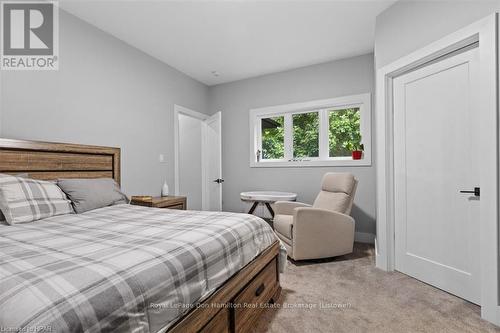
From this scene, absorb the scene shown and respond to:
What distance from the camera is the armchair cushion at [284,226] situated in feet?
8.87

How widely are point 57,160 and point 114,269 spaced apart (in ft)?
6.98

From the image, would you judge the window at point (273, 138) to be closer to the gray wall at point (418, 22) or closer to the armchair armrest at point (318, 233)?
the armchair armrest at point (318, 233)

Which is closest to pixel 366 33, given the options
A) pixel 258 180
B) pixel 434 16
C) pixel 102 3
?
pixel 434 16

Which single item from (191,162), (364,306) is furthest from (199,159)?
(364,306)

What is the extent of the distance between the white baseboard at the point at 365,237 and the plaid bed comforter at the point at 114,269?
97.3 inches

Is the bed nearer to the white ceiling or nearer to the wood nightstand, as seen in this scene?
the wood nightstand

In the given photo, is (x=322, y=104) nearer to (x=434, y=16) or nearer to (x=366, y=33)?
(x=366, y=33)

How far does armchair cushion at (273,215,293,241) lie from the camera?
8.87ft

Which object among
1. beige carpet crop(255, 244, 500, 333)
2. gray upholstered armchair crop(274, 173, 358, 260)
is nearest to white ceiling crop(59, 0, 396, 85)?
gray upholstered armchair crop(274, 173, 358, 260)

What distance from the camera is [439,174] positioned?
214 centimetres

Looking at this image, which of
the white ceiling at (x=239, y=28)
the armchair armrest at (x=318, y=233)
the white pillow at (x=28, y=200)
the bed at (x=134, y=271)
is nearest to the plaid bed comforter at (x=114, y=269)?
the bed at (x=134, y=271)

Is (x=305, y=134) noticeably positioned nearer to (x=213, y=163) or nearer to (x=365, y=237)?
(x=213, y=163)

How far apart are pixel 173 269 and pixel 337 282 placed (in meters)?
1.80

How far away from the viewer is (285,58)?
3.67 m
